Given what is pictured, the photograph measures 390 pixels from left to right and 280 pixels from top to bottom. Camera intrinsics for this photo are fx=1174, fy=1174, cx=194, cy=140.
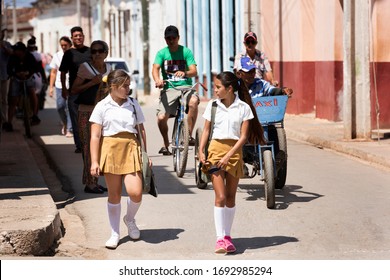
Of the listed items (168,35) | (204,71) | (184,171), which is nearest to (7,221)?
(184,171)

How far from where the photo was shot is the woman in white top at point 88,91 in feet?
40.7

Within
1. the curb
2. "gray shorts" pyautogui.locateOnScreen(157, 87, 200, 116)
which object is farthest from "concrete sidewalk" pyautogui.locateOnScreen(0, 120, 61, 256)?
the curb

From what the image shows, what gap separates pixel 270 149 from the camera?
38.1ft

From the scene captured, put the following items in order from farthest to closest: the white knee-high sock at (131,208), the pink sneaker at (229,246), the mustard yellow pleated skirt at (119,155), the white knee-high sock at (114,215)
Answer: the white knee-high sock at (131,208), the white knee-high sock at (114,215), the mustard yellow pleated skirt at (119,155), the pink sneaker at (229,246)

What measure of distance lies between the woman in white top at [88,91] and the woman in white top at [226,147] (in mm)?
2976

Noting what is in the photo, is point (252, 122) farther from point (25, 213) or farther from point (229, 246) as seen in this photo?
point (25, 213)

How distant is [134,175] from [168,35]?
211 inches

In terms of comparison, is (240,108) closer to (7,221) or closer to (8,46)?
(7,221)

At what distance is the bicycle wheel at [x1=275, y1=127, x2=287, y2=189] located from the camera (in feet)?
39.2

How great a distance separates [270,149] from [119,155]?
2696 mm

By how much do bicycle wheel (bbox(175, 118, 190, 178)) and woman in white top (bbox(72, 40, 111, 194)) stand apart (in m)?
1.13

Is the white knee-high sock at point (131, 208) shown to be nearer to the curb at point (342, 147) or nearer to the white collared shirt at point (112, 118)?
the white collared shirt at point (112, 118)

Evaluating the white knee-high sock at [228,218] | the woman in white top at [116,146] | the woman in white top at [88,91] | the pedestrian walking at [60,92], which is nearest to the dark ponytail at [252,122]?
the white knee-high sock at [228,218]

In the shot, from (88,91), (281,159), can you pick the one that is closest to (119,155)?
(281,159)
